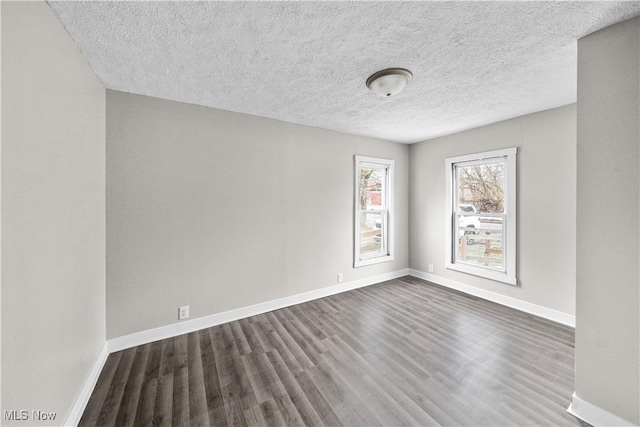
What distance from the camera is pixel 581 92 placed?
1.61 metres

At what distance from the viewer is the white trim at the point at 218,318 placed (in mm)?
2404

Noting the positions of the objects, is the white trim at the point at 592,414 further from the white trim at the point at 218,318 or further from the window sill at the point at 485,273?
the white trim at the point at 218,318

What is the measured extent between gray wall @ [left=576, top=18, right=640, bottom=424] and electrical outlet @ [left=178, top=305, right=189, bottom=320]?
10.9 feet

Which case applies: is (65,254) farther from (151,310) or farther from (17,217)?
(151,310)

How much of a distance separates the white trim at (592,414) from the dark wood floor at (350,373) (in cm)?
6

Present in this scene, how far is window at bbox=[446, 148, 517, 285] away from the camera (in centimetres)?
328

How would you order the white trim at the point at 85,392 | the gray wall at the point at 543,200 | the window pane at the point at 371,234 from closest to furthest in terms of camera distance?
the white trim at the point at 85,392 < the gray wall at the point at 543,200 < the window pane at the point at 371,234

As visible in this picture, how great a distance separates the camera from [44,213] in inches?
50.0

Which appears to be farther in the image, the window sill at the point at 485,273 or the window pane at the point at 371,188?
the window pane at the point at 371,188

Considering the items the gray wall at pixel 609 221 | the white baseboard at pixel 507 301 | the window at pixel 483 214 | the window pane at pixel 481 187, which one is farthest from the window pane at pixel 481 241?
the gray wall at pixel 609 221

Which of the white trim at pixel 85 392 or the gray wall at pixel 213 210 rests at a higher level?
the gray wall at pixel 213 210

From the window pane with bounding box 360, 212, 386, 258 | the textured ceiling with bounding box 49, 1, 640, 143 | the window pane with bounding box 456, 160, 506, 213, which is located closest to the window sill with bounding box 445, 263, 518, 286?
the window pane with bounding box 456, 160, 506, 213
